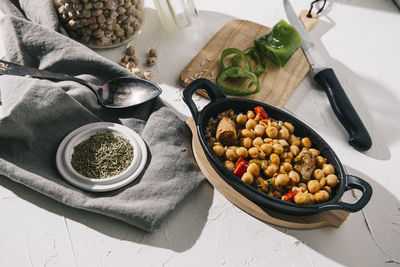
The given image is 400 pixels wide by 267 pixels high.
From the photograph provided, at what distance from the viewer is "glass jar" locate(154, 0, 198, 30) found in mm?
1585

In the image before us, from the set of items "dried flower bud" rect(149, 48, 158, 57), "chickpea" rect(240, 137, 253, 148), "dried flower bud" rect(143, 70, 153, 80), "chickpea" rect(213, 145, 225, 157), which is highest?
"dried flower bud" rect(149, 48, 158, 57)

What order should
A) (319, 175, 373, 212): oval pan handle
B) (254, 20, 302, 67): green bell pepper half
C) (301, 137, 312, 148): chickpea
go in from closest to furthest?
(319, 175, 373, 212): oval pan handle < (301, 137, 312, 148): chickpea < (254, 20, 302, 67): green bell pepper half

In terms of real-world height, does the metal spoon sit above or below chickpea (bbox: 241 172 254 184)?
above

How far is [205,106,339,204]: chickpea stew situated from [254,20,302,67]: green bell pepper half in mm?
408

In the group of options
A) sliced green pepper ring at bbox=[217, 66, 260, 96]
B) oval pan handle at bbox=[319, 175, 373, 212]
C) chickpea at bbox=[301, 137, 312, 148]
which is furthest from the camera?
sliced green pepper ring at bbox=[217, 66, 260, 96]

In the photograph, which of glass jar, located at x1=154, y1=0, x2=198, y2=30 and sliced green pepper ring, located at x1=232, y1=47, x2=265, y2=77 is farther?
glass jar, located at x1=154, y1=0, x2=198, y2=30

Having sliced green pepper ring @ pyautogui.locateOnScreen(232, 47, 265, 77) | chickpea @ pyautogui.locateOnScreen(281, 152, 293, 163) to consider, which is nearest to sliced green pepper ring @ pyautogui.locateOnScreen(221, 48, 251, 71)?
sliced green pepper ring @ pyautogui.locateOnScreen(232, 47, 265, 77)

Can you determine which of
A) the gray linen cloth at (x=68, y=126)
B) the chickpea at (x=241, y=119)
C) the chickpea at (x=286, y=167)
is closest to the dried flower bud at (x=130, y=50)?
the gray linen cloth at (x=68, y=126)

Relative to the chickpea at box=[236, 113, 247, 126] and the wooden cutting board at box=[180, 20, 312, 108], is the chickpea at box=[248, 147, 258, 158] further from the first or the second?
the wooden cutting board at box=[180, 20, 312, 108]

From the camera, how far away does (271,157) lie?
1.10 meters

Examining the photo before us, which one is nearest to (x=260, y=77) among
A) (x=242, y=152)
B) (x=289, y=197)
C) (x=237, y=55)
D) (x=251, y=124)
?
(x=237, y=55)

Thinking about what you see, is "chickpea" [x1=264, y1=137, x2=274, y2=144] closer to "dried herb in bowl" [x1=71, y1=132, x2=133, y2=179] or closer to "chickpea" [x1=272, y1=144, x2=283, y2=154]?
"chickpea" [x1=272, y1=144, x2=283, y2=154]

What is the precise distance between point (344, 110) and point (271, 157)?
1.34 ft

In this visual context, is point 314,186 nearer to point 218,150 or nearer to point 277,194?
point 277,194
